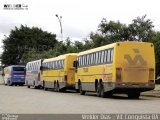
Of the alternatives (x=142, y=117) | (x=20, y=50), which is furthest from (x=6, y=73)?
(x=142, y=117)

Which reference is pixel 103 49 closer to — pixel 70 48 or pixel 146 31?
pixel 146 31

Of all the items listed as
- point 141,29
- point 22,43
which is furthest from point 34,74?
point 22,43

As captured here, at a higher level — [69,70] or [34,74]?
[69,70]

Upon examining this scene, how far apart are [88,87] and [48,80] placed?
13.4 metres

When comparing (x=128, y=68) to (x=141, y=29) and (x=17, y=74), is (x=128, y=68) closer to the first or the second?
(x=141, y=29)

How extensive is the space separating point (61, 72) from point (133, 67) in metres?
13.1

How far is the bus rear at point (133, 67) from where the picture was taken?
2727 cm

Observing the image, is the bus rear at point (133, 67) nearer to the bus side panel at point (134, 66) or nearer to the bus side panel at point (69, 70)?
the bus side panel at point (134, 66)

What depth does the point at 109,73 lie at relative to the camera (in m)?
28.0

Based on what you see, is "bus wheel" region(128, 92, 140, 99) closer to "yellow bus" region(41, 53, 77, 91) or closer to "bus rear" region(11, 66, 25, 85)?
"yellow bus" region(41, 53, 77, 91)

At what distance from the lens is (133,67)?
89.8 ft

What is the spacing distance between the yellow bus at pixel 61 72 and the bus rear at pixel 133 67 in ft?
36.7

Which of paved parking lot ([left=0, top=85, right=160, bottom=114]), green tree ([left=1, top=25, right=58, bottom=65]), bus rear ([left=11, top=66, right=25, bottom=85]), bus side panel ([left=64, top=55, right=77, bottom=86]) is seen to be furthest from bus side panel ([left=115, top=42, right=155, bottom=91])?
green tree ([left=1, top=25, right=58, bottom=65])

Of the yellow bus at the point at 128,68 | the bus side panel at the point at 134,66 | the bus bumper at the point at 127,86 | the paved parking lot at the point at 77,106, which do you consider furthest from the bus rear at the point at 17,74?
the paved parking lot at the point at 77,106
